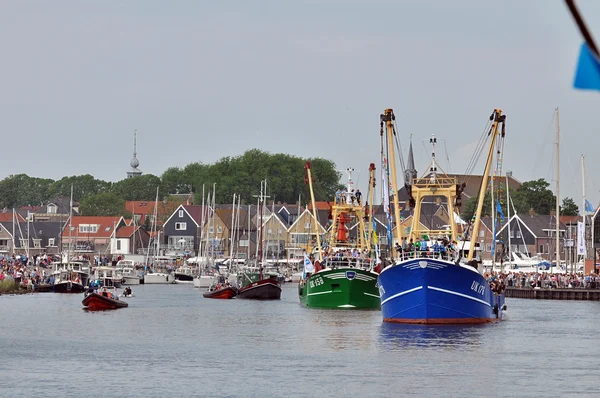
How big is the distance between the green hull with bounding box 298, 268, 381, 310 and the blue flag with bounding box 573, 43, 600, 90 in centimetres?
8447

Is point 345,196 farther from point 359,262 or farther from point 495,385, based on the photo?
point 495,385

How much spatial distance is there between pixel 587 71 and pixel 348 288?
86954mm

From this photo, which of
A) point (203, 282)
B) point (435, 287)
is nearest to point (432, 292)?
point (435, 287)

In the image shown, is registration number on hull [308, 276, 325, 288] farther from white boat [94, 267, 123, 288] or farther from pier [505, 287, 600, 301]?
white boat [94, 267, 123, 288]

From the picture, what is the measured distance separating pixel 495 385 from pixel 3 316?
57.4 m

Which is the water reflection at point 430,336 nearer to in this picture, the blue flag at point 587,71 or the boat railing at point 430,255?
the boat railing at point 430,255

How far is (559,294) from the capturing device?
13475 centimetres

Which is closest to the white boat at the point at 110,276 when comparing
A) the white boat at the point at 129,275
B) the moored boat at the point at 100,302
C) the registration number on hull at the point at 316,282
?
the white boat at the point at 129,275

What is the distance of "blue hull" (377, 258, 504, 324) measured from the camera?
69.4 meters

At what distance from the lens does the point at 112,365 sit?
55.2 m

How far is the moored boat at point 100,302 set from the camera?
102688 mm

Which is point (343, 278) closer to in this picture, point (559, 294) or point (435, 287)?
point (435, 287)

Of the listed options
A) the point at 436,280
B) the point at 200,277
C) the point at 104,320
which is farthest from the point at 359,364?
the point at 200,277

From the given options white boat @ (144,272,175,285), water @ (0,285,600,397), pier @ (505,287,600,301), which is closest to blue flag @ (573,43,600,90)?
water @ (0,285,600,397)
